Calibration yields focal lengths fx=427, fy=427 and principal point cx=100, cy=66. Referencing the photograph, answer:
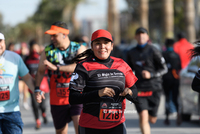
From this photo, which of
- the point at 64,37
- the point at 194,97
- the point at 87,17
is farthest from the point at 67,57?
the point at 87,17

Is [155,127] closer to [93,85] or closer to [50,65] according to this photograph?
[50,65]

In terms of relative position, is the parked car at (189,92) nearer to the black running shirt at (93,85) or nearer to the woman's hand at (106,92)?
the black running shirt at (93,85)

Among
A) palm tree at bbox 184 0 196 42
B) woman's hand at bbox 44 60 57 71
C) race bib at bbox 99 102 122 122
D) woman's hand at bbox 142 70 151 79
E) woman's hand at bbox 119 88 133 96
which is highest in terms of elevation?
palm tree at bbox 184 0 196 42

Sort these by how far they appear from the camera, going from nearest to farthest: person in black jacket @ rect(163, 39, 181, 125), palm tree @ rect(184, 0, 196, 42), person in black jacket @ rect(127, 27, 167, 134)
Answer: person in black jacket @ rect(127, 27, 167, 134) < person in black jacket @ rect(163, 39, 181, 125) < palm tree @ rect(184, 0, 196, 42)

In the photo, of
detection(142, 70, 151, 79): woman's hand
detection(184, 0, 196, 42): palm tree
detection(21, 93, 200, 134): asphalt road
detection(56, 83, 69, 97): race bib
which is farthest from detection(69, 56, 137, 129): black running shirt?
detection(184, 0, 196, 42): palm tree

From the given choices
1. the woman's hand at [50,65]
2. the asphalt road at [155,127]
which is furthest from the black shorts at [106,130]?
the asphalt road at [155,127]

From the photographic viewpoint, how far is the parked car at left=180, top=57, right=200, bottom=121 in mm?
9641

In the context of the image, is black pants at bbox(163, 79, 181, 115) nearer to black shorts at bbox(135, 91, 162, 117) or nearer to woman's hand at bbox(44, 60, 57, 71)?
black shorts at bbox(135, 91, 162, 117)

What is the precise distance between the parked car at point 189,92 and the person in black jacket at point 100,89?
5.30 metres

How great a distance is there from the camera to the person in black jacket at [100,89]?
439 cm

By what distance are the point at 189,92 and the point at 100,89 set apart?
6.04m

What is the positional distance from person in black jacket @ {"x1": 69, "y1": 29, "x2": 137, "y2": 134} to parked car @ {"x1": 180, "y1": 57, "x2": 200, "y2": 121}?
17.4ft

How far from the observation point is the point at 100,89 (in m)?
4.33

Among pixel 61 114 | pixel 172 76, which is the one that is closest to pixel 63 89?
pixel 61 114
